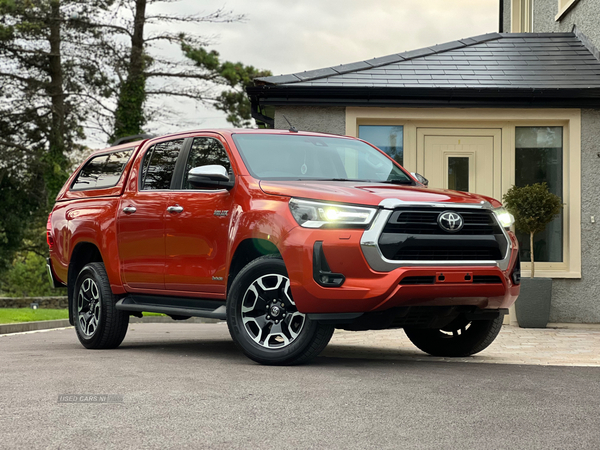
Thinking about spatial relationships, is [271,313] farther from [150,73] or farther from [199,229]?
[150,73]

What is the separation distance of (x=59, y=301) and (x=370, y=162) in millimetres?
21346

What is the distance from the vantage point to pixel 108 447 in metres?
3.96

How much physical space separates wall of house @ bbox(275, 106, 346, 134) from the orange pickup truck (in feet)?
13.3

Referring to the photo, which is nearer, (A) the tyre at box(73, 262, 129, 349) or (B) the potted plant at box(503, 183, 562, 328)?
(A) the tyre at box(73, 262, 129, 349)

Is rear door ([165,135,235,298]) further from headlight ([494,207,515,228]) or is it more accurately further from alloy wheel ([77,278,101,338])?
headlight ([494,207,515,228])

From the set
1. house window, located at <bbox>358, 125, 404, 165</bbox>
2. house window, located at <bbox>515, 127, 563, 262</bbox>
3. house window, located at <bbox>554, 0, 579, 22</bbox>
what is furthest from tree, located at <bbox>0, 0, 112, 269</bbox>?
house window, located at <bbox>515, 127, 563, 262</bbox>

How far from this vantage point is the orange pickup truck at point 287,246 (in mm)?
6172

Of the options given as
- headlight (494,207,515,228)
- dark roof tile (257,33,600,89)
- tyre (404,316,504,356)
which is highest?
dark roof tile (257,33,600,89)

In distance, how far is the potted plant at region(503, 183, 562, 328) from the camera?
38.6ft

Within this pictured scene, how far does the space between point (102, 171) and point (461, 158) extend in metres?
5.93

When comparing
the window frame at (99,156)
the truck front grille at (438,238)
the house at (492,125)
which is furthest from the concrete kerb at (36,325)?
the truck front grille at (438,238)

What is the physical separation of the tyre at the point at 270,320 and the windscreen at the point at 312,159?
0.90 m

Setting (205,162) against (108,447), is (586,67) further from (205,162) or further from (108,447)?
(108,447)

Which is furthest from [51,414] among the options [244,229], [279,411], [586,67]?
[586,67]
